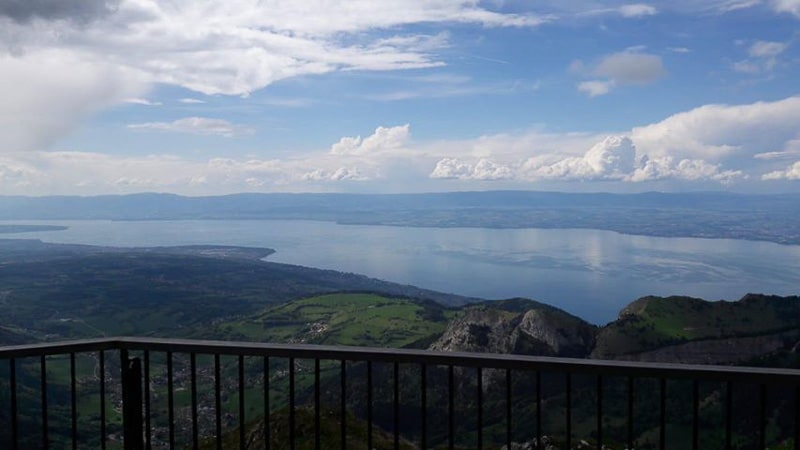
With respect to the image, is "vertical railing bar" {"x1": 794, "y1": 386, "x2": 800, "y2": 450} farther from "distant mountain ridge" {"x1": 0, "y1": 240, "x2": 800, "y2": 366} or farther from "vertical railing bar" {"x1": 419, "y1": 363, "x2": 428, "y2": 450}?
"distant mountain ridge" {"x1": 0, "y1": 240, "x2": 800, "y2": 366}

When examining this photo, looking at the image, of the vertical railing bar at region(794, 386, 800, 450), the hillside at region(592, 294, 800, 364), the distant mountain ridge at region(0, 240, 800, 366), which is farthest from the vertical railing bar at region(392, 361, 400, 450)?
the hillside at region(592, 294, 800, 364)

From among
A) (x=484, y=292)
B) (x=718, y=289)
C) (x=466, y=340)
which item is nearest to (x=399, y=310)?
(x=466, y=340)

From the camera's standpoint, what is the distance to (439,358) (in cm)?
326

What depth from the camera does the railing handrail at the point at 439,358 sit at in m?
2.98

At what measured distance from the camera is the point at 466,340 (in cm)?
6869

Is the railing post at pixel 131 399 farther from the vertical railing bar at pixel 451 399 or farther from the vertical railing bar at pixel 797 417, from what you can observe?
the vertical railing bar at pixel 797 417

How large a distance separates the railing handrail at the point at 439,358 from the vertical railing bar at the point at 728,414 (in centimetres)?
6

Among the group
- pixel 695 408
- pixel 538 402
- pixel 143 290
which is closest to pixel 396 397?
pixel 538 402

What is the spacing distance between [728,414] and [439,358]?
1.36 m

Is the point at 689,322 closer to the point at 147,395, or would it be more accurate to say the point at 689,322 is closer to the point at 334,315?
the point at 334,315

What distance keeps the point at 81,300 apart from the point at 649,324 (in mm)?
94238

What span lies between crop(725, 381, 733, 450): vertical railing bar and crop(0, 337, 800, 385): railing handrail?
64 mm

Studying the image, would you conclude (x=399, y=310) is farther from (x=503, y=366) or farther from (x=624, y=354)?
(x=503, y=366)

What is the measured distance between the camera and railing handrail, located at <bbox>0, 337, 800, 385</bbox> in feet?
9.77
